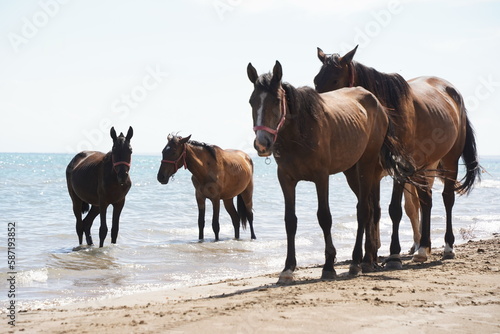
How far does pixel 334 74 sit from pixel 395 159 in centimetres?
128

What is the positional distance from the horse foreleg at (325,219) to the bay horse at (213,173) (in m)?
6.39

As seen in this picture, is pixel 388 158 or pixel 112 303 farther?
pixel 388 158

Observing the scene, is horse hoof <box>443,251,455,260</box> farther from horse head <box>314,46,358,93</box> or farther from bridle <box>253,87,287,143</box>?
bridle <box>253,87,287,143</box>

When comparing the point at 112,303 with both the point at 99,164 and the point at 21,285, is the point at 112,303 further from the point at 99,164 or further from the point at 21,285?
the point at 99,164

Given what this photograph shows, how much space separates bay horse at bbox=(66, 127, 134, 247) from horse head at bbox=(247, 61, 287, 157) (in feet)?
19.1

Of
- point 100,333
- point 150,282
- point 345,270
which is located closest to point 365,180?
point 345,270

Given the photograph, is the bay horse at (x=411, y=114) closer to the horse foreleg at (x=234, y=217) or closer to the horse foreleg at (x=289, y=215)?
the horse foreleg at (x=289, y=215)

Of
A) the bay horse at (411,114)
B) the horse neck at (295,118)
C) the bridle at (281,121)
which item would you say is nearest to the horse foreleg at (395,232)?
the bay horse at (411,114)

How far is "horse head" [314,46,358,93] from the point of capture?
25.8ft

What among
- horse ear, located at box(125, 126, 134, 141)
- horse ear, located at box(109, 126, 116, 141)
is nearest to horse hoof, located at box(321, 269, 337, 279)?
horse ear, located at box(125, 126, 134, 141)

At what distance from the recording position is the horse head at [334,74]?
7.86 metres

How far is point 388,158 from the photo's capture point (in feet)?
24.6

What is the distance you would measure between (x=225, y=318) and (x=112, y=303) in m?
1.97

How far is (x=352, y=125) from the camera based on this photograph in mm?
6871
